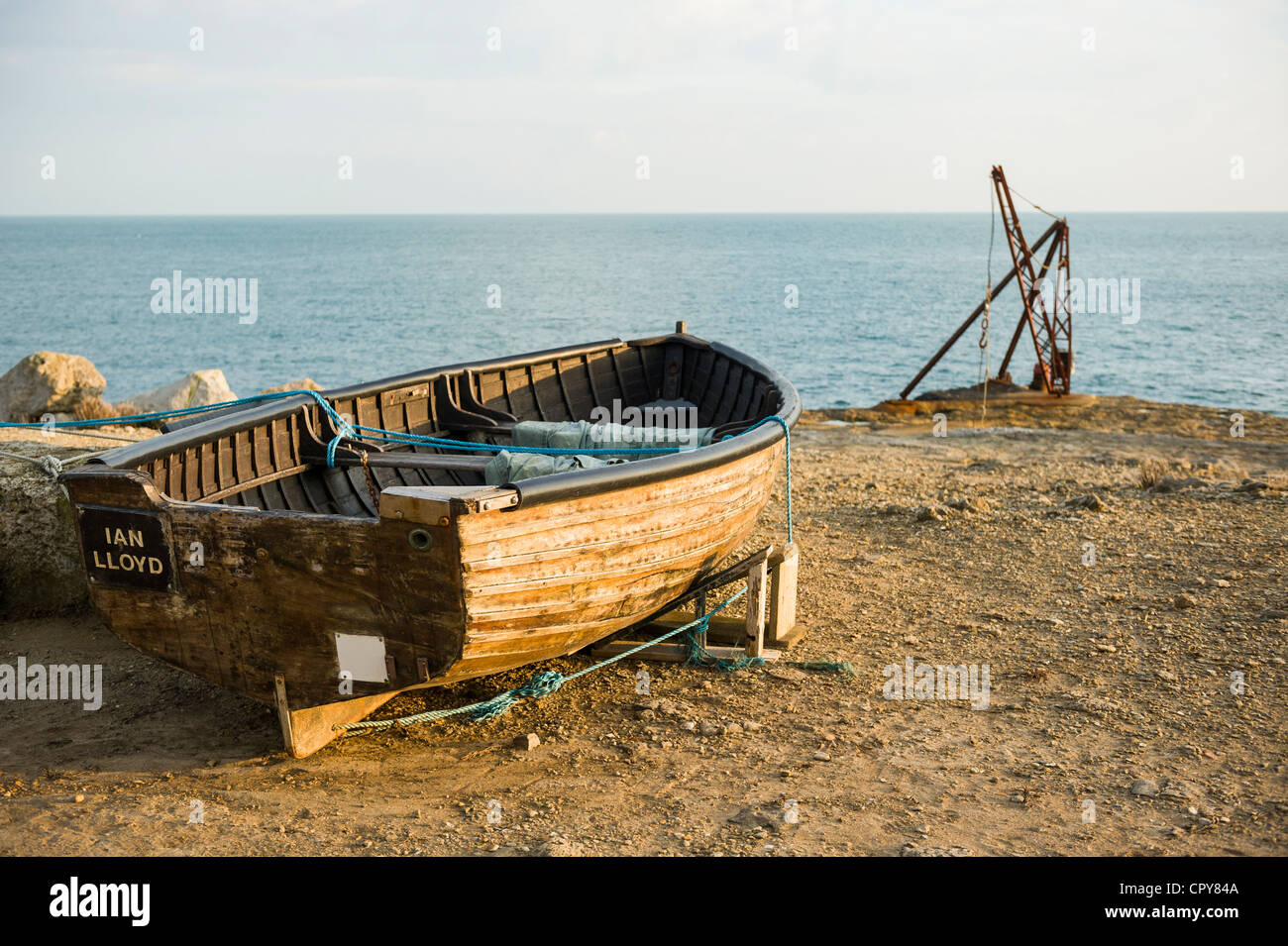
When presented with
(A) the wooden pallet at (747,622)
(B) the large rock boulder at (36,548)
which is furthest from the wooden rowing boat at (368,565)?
(B) the large rock boulder at (36,548)

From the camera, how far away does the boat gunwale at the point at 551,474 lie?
16.3ft

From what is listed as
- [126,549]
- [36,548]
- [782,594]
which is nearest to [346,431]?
[126,549]

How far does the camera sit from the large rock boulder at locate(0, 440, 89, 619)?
7145 millimetres

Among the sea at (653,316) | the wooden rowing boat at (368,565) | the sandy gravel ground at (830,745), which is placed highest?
the sea at (653,316)

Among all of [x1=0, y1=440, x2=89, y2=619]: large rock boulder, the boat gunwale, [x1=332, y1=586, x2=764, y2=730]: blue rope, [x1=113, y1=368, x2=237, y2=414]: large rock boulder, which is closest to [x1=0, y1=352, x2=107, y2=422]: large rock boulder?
[x1=113, y1=368, x2=237, y2=414]: large rock boulder

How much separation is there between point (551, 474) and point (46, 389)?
14.9 m

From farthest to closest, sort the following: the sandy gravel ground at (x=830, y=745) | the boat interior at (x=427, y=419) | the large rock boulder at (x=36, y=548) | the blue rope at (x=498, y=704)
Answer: the large rock boulder at (x=36, y=548), the boat interior at (x=427, y=419), the blue rope at (x=498, y=704), the sandy gravel ground at (x=830, y=745)

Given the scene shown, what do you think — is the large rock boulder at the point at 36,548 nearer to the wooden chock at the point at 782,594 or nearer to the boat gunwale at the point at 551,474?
the boat gunwale at the point at 551,474

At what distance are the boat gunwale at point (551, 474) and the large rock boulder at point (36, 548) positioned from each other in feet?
5.49

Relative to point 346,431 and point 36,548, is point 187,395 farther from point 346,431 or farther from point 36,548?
point 346,431

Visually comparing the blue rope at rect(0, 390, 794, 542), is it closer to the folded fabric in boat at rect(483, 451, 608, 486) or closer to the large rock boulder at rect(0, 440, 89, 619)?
the folded fabric in boat at rect(483, 451, 608, 486)

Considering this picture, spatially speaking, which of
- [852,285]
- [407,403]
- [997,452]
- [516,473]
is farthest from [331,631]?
[852,285]

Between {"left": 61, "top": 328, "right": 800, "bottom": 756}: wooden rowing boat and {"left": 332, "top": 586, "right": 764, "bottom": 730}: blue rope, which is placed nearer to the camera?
{"left": 61, "top": 328, "right": 800, "bottom": 756}: wooden rowing boat

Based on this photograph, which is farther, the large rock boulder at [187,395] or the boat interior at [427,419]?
the large rock boulder at [187,395]
